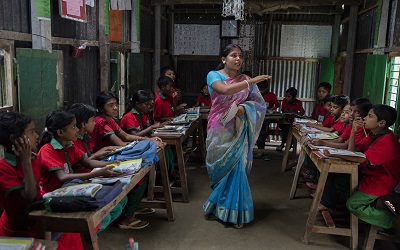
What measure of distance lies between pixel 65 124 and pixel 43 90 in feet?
3.34

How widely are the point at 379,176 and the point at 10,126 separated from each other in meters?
2.99

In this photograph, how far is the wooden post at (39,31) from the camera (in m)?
3.29

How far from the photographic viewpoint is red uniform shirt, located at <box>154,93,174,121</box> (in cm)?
558

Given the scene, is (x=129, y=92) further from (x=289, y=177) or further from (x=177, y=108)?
(x=289, y=177)

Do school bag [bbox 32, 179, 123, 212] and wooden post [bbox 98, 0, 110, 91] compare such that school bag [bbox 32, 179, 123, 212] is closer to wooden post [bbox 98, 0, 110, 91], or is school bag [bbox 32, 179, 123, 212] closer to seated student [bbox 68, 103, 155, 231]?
seated student [bbox 68, 103, 155, 231]

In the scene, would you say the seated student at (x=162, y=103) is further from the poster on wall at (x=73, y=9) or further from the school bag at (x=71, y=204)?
the school bag at (x=71, y=204)

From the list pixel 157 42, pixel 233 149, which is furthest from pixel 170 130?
pixel 157 42

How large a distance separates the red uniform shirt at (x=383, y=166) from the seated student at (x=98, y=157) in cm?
219

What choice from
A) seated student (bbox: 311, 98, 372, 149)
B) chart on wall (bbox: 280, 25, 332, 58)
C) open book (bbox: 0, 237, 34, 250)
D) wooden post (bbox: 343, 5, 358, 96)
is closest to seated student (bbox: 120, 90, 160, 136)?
seated student (bbox: 311, 98, 372, 149)

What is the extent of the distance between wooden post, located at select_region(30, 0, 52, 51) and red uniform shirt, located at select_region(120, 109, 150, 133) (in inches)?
49.8

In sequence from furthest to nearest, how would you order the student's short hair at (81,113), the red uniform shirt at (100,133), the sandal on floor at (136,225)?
the sandal on floor at (136,225) < the red uniform shirt at (100,133) < the student's short hair at (81,113)

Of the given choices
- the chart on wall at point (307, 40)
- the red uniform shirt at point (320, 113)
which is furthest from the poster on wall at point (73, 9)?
the chart on wall at point (307, 40)

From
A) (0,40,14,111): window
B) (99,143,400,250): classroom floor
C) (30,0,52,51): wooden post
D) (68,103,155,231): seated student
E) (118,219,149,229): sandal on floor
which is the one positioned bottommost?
(99,143,400,250): classroom floor

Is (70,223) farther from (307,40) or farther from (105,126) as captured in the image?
(307,40)
